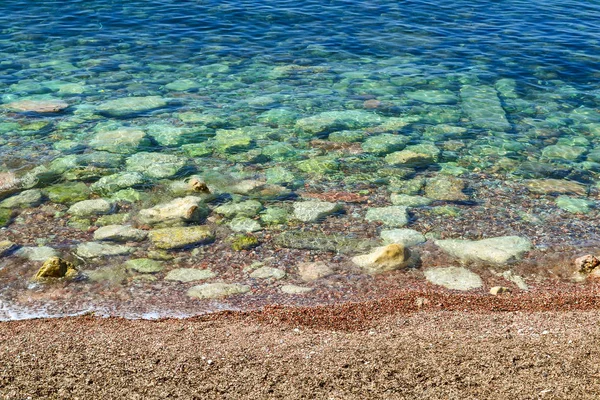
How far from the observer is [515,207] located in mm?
10727

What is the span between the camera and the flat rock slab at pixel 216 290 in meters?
8.03

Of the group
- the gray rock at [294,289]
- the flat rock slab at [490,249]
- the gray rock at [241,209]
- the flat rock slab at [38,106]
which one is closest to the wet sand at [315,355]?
the gray rock at [294,289]

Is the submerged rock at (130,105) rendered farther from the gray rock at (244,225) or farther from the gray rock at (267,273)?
the gray rock at (267,273)

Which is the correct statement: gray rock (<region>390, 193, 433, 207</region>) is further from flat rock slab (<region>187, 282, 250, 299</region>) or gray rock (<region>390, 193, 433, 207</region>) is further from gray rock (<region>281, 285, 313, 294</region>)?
flat rock slab (<region>187, 282, 250, 299</region>)

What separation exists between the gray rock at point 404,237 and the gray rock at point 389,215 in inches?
9.7

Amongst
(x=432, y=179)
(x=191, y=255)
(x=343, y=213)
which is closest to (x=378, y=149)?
(x=432, y=179)

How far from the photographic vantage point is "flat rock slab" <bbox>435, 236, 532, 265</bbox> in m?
9.09

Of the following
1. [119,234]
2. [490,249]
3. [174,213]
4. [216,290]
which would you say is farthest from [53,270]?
[490,249]

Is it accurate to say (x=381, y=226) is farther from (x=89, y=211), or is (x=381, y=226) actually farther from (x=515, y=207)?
(x=89, y=211)

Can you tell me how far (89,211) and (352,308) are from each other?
15.4 feet

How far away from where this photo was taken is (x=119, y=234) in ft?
31.1

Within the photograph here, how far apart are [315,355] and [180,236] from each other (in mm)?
3733

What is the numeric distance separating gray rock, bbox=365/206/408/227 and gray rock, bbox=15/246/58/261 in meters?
4.60

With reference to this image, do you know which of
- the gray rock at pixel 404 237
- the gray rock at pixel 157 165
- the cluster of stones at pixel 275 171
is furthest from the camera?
the gray rock at pixel 157 165
